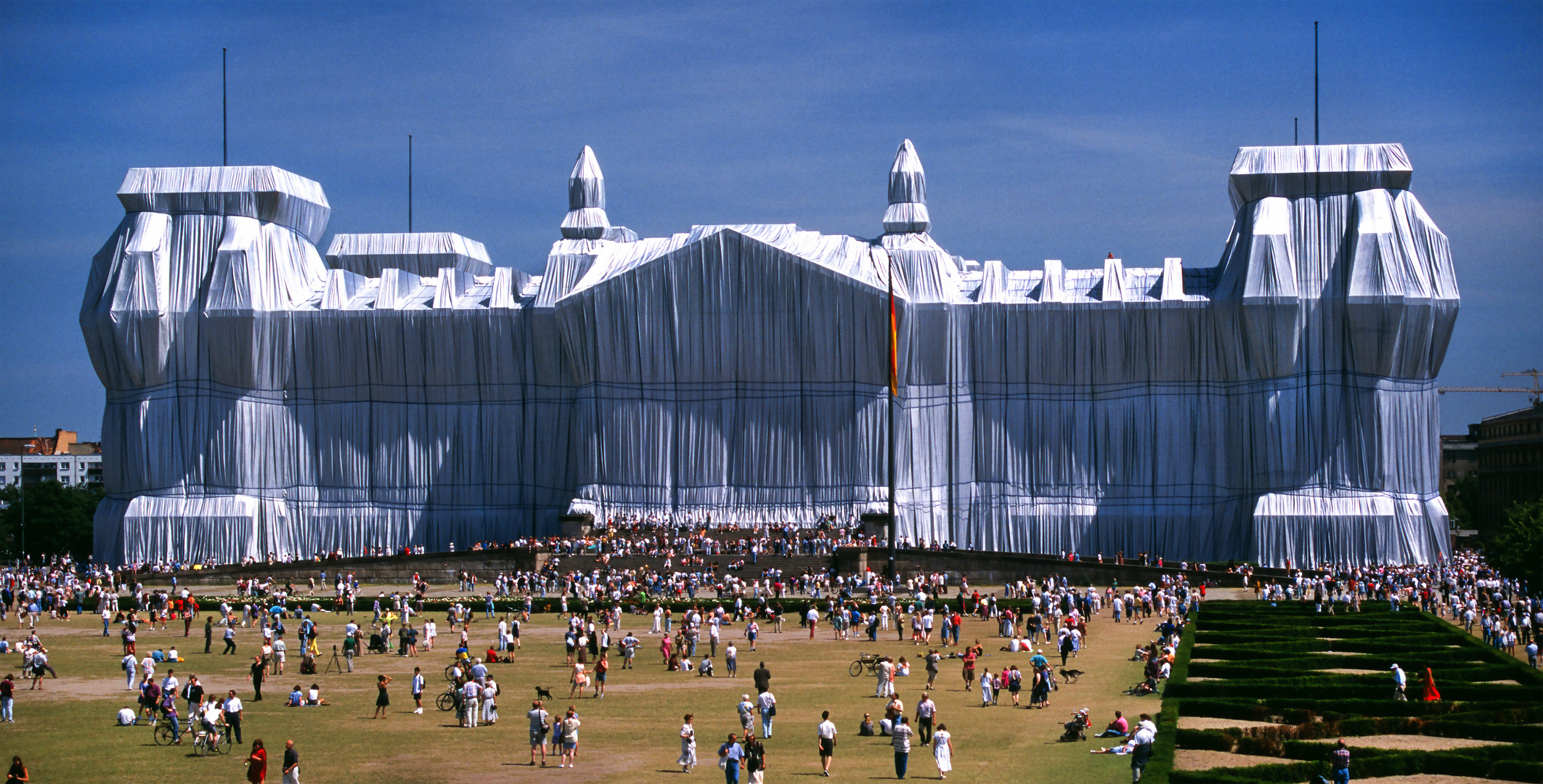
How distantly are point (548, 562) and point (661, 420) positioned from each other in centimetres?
1338

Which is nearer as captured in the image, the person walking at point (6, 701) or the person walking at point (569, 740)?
the person walking at point (569, 740)

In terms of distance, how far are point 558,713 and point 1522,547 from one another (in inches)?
1472

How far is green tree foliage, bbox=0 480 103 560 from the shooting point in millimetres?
92938

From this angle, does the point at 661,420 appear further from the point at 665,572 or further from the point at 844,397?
the point at 665,572

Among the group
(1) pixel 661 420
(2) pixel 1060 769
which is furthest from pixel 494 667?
(1) pixel 661 420

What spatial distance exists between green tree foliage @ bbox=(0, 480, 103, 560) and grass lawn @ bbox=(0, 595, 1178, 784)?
52479 mm

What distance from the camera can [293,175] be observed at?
7569 cm

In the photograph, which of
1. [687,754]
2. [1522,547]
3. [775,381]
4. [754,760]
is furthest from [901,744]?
[775,381]

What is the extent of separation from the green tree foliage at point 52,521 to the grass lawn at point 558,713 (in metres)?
52.5

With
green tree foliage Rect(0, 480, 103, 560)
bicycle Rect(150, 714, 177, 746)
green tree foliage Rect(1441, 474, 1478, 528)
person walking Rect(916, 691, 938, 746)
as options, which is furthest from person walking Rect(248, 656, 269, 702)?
green tree foliage Rect(1441, 474, 1478, 528)

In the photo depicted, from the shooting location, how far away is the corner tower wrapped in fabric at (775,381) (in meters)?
67.8

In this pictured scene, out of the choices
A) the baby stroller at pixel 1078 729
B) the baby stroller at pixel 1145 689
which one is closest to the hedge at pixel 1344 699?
the baby stroller at pixel 1145 689

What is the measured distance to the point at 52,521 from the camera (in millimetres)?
92938

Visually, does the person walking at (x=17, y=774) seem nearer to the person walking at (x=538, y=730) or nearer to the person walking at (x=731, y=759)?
the person walking at (x=538, y=730)
